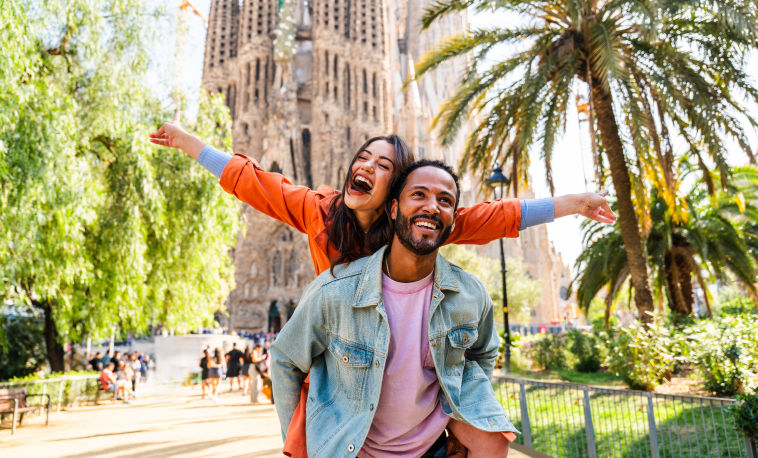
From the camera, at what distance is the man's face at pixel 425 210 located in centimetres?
193

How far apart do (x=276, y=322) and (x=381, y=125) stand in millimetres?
16208

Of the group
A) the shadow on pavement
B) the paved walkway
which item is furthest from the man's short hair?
the shadow on pavement

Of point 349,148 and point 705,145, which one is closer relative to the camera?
point 705,145

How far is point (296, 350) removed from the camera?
191 centimetres

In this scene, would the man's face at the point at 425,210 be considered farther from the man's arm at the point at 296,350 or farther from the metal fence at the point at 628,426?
the metal fence at the point at 628,426

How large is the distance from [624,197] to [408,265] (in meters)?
8.13

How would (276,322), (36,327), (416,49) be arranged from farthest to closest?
(416,49)
(276,322)
(36,327)

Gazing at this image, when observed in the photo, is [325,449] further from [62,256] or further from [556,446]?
[62,256]

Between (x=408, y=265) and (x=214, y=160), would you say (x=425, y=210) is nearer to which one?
(x=408, y=265)

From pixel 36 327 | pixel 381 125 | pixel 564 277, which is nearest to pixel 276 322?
pixel 381 125

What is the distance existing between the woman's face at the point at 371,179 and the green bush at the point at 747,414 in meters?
3.77

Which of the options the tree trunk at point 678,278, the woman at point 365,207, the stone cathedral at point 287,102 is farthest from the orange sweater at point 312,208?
the stone cathedral at point 287,102

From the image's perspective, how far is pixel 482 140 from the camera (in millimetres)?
9898

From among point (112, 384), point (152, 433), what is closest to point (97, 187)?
point (152, 433)
